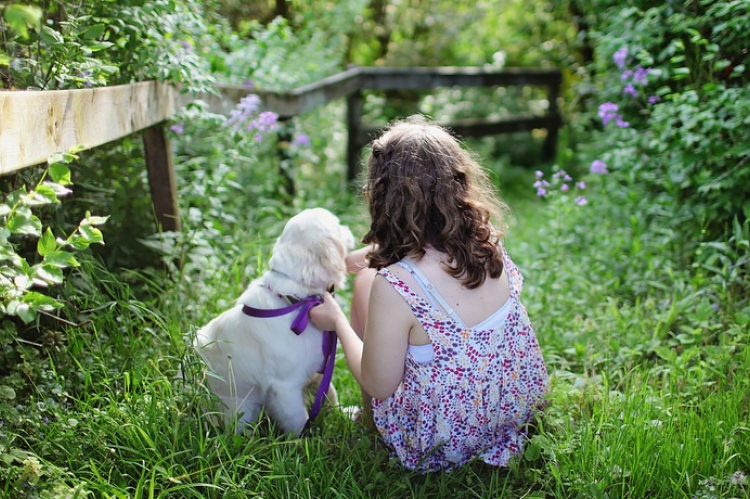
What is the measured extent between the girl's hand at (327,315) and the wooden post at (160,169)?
3.62 ft

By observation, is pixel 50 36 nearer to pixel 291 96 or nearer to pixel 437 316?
pixel 437 316

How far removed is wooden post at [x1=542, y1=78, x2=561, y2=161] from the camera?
830 centimetres

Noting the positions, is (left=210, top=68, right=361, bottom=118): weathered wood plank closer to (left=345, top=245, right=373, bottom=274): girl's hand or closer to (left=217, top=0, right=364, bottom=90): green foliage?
(left=217, top=0, right=364, bottom=90): green foliage

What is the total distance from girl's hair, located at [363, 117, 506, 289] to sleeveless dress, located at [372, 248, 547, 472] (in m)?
0.12

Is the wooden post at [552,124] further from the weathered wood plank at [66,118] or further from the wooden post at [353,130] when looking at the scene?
the weathered wood plank at [66,118]

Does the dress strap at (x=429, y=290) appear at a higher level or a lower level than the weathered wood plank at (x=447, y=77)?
lower

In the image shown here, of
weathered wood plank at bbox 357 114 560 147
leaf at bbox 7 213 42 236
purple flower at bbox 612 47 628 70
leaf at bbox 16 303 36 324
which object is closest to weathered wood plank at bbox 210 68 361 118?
weathered wood plank at bbox 357 114 560 147

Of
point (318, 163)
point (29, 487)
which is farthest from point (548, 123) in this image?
point (29, 487)

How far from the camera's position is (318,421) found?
2605 millimetres

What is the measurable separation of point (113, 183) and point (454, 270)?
1.81m

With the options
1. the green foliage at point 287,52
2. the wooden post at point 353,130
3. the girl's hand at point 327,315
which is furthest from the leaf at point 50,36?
the wooden post at point 353,130

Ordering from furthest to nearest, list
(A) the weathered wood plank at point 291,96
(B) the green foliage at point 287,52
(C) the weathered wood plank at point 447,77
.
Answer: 1. (C) the weathered wood plank at point 447,77
2. (B) the green foliage at point 287,52
3. (A) the weathered wood plank at point 291,96

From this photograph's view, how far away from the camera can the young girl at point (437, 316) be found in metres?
2.16

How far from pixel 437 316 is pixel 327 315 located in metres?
0.43
